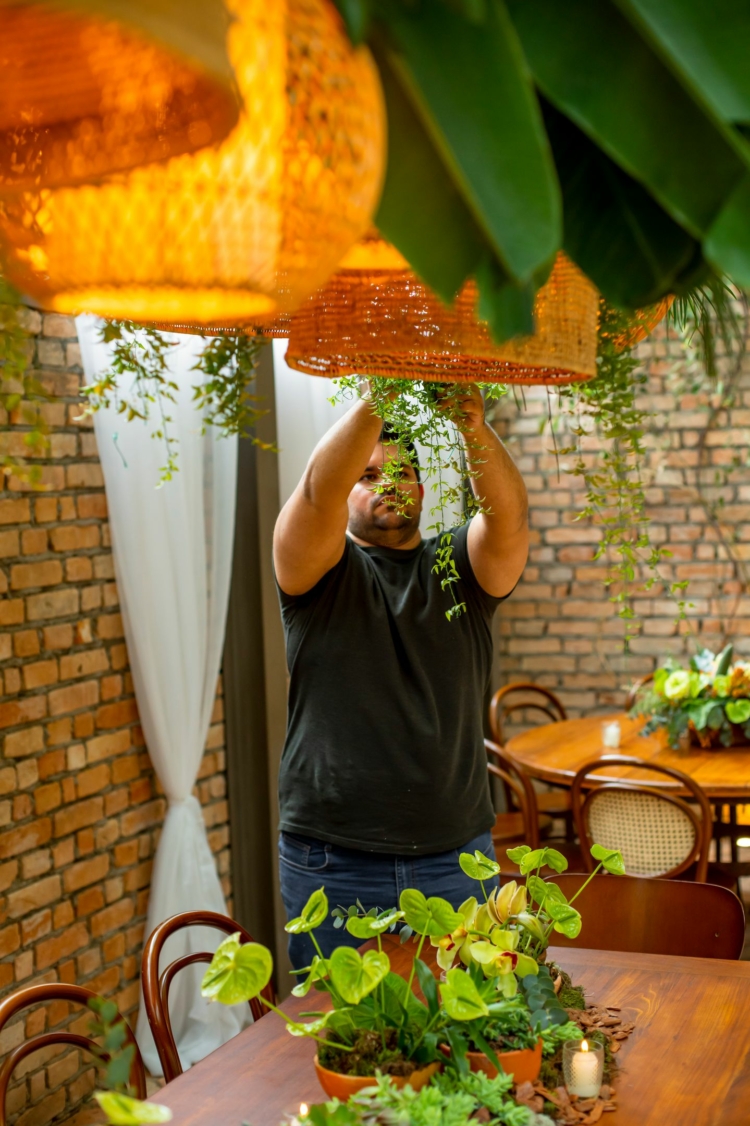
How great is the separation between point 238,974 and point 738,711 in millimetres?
2901

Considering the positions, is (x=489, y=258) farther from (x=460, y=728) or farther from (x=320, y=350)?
(x=460, y=728)

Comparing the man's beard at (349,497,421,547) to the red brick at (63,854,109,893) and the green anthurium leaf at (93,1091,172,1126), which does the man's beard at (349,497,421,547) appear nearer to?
the red brick at (63,854,109,893)

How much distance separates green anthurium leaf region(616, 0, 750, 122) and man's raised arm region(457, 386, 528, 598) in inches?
61.8

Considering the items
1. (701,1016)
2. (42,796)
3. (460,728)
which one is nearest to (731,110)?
(701,1016)

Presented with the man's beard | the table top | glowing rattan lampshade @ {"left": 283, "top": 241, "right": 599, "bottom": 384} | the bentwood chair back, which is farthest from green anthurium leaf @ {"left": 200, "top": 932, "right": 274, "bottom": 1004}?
the table top

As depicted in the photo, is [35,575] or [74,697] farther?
[74,697]

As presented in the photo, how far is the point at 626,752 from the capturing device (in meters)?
3.91

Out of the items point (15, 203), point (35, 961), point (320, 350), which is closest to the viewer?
point (15, 203)

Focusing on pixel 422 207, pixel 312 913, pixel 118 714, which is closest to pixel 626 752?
pixel 118 714

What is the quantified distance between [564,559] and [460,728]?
9.36ft

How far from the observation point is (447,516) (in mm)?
3213

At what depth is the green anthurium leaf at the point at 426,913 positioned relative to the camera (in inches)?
56.7

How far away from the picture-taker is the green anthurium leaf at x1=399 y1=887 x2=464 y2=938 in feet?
4.73

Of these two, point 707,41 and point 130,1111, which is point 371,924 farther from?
point 707,41
